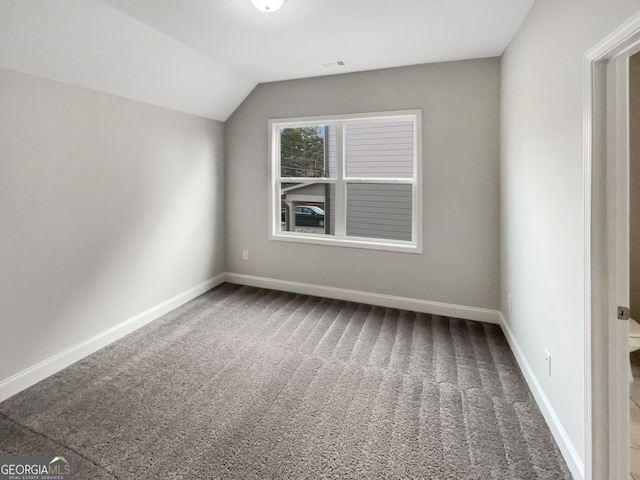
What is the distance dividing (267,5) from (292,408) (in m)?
2.62

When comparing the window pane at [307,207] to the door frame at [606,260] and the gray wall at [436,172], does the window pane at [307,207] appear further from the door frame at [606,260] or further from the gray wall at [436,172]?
the door frame at [606,260]

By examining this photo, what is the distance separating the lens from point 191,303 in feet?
12.8

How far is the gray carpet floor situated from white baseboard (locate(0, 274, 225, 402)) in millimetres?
61

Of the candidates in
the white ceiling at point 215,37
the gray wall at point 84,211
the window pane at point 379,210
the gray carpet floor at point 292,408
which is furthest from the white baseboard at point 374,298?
the white ceiling at point 215,37

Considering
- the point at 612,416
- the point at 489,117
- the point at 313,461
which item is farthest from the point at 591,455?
the point at 489,117

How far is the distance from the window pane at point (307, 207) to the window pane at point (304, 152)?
160 mm

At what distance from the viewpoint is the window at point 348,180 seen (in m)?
3.65

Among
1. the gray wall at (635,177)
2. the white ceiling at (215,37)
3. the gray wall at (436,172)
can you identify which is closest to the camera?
the white ceiling at (215,37)

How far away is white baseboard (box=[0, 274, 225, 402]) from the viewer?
2.26m

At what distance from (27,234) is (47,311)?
1.92ft

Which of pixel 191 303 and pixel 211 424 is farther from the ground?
pixel 191 303

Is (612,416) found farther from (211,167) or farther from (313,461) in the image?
(211,167)

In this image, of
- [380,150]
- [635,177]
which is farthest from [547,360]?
[380,150]

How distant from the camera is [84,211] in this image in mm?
2717
